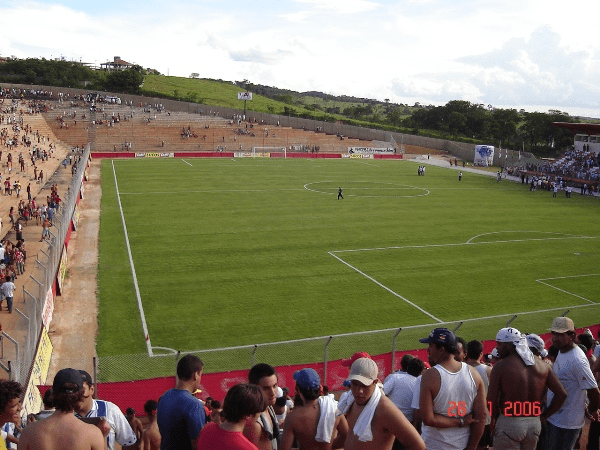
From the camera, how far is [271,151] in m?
89.9

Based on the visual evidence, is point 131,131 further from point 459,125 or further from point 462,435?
point 462,435

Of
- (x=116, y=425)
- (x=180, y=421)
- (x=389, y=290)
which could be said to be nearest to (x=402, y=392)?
(x=180, y=421)

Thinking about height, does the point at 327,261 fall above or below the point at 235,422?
below

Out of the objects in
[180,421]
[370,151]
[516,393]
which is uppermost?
[370,151]

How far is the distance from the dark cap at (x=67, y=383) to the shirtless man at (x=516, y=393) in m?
4.32

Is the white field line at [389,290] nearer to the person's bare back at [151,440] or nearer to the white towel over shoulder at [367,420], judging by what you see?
the person's bare back at [151,440]

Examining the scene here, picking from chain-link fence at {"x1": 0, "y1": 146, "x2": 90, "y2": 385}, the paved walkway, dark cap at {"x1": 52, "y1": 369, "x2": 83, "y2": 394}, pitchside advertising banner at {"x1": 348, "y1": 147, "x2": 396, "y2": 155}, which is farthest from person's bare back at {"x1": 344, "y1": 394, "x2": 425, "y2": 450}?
pitchside advertising banner at {"x1": 348, "y1": 147, "x2": 396, "y2": 155}

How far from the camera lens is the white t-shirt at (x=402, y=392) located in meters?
7.03

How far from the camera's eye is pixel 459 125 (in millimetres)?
115312

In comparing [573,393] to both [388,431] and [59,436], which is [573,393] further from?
[59,436]

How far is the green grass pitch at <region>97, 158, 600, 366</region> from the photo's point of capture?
1983cm

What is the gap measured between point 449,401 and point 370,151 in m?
87.5

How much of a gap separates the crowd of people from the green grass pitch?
7.18 meters
